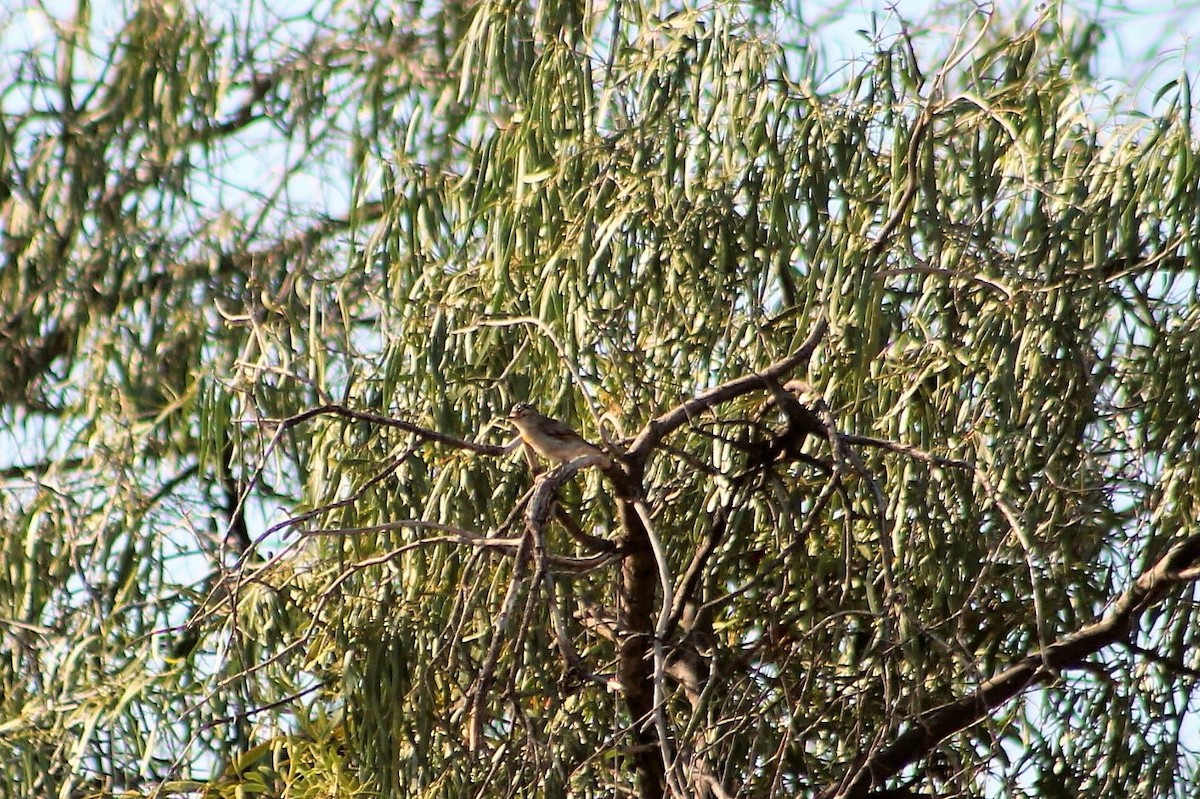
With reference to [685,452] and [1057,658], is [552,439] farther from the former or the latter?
[1057,658]

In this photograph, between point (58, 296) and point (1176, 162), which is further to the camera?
point (58, 296)

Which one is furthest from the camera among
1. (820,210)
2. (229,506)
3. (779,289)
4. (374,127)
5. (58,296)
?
(229,506)

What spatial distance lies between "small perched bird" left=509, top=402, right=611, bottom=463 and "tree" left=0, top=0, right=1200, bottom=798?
0.05 metres

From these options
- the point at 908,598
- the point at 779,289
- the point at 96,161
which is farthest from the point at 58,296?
the point at 908,598

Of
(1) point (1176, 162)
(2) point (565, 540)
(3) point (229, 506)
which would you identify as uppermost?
(3) point (229, 506)

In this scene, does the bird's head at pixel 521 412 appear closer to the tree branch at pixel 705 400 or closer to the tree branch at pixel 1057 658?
the tree branch at pixel 705 400

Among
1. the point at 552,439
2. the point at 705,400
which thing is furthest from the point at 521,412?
the point at 705,400

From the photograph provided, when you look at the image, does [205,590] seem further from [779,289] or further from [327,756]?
[779,289]

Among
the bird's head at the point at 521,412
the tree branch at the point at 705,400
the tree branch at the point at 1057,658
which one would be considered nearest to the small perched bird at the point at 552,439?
the bird's head at the point at 521,412

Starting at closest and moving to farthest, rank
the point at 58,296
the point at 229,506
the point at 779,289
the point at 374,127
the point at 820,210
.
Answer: the point at 820,210 → the point at 779,289 → the point at 374,127 → the point at 58,296 → the point at 229,506

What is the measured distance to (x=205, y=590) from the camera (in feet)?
10.0

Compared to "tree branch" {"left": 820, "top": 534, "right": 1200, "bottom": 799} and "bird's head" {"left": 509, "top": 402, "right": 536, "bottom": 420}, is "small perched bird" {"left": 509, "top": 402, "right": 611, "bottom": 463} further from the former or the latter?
"tree branch" {"left": 820, "top": 534, "right": 1200, "bottom": 799}

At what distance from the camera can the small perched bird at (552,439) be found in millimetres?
2525

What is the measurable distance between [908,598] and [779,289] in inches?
25.3
